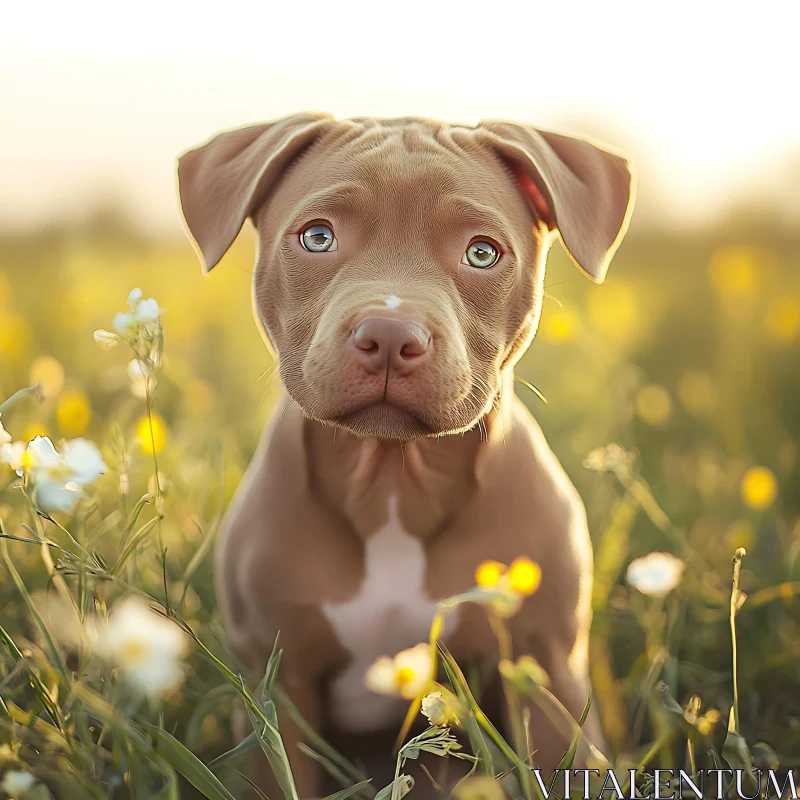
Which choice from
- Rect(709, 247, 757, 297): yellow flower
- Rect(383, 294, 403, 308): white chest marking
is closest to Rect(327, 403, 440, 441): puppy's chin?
Rect(383, 294, 403, 308): white chest marking

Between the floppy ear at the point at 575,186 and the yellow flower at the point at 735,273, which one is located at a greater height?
the floppy ear at the point at 575,186

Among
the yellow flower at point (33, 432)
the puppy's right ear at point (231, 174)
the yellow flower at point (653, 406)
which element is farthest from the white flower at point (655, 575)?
the yellow flower at point (653, 406)

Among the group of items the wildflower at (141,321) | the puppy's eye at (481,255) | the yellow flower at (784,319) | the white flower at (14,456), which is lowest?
the yellow flower at (784,319)

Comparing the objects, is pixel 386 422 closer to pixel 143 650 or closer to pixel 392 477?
pixel 392 477

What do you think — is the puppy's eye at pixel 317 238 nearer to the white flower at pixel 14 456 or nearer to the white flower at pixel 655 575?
the white flower at pixel 14 456

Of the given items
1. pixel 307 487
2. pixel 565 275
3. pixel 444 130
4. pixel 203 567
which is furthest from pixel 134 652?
pixel 565 275

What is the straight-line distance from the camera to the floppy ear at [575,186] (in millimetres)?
2477

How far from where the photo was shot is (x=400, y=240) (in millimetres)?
2350

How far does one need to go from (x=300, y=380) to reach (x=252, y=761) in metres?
1.10

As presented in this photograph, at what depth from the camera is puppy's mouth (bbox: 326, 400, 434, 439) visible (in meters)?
2.19

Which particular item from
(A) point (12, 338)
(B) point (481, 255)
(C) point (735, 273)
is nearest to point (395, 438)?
(B) point (481, 255)

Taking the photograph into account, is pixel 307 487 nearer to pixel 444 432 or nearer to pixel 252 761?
pixel 444 432

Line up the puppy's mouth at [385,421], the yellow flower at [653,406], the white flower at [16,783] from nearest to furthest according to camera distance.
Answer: the white flower at [16,783], the puppy's mouth at [385,421], the yellow flower at [653,406]

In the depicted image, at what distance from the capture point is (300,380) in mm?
2291
